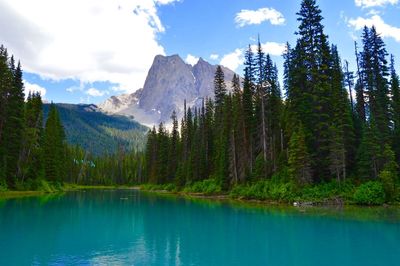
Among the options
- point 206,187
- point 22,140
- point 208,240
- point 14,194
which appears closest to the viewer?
point 208,240

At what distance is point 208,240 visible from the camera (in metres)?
20.9

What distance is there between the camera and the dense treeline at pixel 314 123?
4303 cm

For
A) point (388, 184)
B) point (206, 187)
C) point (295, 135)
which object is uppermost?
point (295, 135)

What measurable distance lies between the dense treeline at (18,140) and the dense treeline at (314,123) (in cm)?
3361

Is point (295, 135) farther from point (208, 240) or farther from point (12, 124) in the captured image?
point (12, 124)

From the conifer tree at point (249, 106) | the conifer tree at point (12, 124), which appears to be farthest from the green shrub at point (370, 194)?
the conifer tree at point (12, 124)

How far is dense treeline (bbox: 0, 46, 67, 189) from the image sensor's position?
185 ft

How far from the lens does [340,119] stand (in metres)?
45.4

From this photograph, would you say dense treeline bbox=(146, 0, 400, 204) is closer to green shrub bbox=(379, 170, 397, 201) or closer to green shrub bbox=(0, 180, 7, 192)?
green shrub bbox=(379, 170, 397, 201)

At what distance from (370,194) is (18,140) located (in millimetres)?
52519

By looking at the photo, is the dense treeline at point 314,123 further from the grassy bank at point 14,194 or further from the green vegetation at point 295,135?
the grassy bank at point 14,194

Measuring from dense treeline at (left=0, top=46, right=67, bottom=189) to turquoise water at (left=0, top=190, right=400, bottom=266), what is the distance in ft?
98.7

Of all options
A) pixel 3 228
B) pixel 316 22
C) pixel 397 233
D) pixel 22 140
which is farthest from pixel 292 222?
pixel 22 140

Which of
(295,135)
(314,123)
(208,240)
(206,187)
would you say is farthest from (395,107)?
(208,240)
